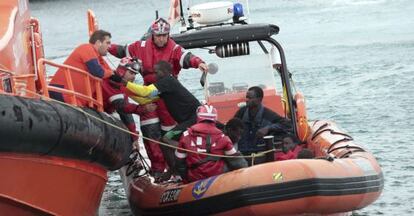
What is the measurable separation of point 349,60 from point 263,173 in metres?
14.3

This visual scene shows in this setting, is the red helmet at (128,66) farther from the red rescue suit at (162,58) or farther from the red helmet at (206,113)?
the red helmet at (206,113)

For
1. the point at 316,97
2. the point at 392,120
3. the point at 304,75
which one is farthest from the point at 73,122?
the point at 304,75

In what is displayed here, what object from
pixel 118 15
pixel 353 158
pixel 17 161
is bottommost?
pixel 118 15

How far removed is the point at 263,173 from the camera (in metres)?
7.56

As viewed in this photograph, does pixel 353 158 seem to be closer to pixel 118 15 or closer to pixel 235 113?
pixel 235 113

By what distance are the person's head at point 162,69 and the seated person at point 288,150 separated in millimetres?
1255

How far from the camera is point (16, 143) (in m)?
6.16

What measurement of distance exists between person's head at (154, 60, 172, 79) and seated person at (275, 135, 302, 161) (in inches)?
49.4

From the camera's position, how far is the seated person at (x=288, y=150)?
880 centimetres

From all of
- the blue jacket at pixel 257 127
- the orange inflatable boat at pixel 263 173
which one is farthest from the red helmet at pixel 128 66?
the blue jacket at pixel 257 127

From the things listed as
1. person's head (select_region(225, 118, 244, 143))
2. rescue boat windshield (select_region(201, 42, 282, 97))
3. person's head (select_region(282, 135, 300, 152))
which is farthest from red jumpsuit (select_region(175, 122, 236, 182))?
Result: rescue boat windshield (select_region(201, 42, 282, 97))

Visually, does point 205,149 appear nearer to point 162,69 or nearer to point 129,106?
point 162,69

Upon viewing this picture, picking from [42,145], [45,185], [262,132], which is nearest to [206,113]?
[262,132]

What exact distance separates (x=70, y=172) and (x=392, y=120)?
946 cm
